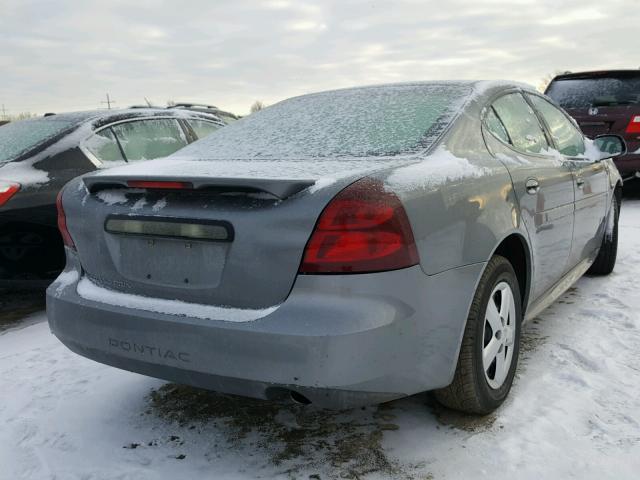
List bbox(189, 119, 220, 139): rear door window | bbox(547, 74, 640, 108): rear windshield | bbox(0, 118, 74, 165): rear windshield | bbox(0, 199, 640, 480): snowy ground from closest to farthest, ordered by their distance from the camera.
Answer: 1. bbox(0, 199, 640, 480): snowy ground
2. bbox(0, 118, 74, 165): rear windshield
3. bbox(189, 119, 220, 139): rear door window
4. bbox(547, 74, 640, 108): rear windshield

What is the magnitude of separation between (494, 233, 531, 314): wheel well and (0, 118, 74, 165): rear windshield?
3.21 meters

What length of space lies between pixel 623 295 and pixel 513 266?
1.68 meters

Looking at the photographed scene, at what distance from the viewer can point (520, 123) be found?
3.08 meters

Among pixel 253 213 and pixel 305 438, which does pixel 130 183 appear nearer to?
pixel 253 213

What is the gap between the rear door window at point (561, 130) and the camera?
3479 mm

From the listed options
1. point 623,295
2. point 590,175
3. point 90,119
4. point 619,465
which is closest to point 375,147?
point 619,465

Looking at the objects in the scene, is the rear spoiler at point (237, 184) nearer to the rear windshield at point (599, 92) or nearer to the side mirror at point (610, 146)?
the side mirror at point (610, 146)

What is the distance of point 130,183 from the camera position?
218cm

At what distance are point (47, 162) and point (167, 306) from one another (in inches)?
98.4

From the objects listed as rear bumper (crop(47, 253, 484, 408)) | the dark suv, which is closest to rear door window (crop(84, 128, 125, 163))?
rear bumper (crop(47, 253, 484, 408))

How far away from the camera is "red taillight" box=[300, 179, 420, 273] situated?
184 cm

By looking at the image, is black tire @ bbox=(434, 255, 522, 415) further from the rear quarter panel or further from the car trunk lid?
the car trunk lid

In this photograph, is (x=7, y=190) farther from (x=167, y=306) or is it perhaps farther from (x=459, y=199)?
(x=459, y=199)

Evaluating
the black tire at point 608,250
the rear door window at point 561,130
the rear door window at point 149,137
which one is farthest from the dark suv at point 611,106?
the rear door window at point 149,137
